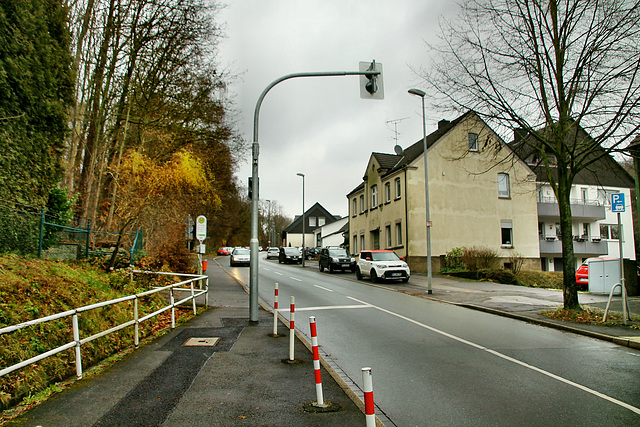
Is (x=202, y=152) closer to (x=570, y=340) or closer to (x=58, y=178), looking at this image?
(x=58, y=178)

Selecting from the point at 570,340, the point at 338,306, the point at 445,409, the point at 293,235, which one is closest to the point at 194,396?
the point at 445,409

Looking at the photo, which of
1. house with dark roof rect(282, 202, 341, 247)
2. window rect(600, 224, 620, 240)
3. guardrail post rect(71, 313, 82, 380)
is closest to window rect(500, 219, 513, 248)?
window rect(600, 224, 620, 240)

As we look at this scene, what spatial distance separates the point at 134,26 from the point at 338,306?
13586mm

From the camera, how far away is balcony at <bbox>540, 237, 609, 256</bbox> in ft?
123

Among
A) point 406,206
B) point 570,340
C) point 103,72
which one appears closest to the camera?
point 570,340

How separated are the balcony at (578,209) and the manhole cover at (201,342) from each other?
116 feet

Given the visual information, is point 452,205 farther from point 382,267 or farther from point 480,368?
point 480,368

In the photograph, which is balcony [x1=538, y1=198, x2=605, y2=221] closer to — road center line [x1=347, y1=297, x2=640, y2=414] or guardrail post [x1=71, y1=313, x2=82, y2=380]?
road center line [x1=347, y1=297, x2=640, y2=414]

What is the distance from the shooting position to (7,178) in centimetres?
1009

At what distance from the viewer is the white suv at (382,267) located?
77.6 feet

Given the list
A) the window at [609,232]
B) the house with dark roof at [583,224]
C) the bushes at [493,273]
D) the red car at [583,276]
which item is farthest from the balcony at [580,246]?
the red car at [583,276]

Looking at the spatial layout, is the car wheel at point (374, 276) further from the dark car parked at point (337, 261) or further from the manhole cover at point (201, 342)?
the manhole cover at point (201, 342)

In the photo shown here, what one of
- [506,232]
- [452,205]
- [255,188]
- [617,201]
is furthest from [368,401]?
[506,232]

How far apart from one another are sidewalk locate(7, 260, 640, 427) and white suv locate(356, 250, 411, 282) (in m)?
14.0
